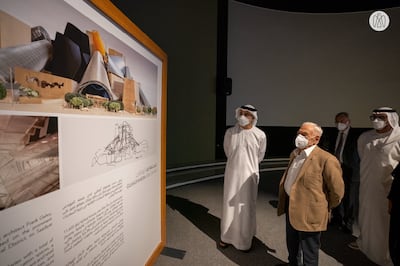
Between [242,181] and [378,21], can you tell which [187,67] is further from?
[378,21]

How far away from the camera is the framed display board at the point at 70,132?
972 mm

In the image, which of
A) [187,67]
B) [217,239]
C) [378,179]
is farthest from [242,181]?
[187,67]

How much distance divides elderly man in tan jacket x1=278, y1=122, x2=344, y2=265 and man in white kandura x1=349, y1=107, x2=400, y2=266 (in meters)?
0.74

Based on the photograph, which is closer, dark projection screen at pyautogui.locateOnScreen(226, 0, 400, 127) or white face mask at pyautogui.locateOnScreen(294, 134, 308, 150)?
white face mask at pyautogui.locateOnScreen(294, 134, 308, 150)

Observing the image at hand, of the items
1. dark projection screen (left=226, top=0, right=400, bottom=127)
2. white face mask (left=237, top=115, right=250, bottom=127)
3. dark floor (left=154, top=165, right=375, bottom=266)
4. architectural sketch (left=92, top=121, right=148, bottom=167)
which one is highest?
dark projection screen (left=226, top=0, right=400, bottom=127)

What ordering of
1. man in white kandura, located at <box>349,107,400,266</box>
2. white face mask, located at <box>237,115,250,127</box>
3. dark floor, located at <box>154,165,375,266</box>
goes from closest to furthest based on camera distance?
man in white kandura, located at <box>349,107,400,266</box>, dark floor, located at <box>154,165,375,266</box>, white face mask, located at <box>237,115,250,127</box>

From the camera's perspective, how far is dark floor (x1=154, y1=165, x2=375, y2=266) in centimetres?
274

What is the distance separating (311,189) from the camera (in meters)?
2.01

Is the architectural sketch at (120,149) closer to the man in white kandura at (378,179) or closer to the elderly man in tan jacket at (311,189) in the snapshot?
the elderly man in tan jacket at (311,189)

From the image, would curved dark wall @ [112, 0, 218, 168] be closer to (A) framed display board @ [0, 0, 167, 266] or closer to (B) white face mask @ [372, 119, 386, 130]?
(A) framed display board @ [0, 0, 167, 266]

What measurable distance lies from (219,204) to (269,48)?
5.45m

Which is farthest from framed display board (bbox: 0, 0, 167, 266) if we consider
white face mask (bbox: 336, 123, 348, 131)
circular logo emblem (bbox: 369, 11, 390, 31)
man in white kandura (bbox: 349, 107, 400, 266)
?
circular logo emblem (bbox: 369, 11, 390, 31)

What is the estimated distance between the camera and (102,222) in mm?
1578

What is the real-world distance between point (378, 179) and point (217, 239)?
1906mm
